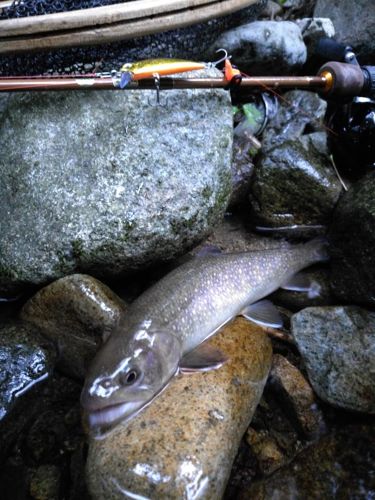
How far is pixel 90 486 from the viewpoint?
267cm

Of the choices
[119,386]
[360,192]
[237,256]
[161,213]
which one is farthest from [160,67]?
[119,386]

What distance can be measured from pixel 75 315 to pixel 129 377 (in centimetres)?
90

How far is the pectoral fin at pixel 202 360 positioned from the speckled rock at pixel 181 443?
0.05m

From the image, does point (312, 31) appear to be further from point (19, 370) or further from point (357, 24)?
point (19, 370)

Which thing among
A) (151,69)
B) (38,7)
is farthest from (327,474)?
(38,7)

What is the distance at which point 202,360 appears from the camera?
10.4 ft

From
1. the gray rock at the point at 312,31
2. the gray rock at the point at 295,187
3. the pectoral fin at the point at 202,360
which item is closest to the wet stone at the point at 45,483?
the pectoral fin at the point at 202,360

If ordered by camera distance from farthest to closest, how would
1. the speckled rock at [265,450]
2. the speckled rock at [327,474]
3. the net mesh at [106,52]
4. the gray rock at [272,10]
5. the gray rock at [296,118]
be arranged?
the gray rock at [272,10]
the gray rock at [296,118]
the net mesh at [106,52]
the speckled rock at [265,450]
the speckled rock at [327,474]

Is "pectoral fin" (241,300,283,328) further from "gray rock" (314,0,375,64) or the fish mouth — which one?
"gray rock" (314,0,375,64)

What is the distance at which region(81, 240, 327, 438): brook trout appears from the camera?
111 inches

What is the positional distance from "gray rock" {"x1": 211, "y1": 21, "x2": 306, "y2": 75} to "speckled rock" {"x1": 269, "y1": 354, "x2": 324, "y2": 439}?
3.66 m

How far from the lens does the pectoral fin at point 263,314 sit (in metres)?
3.83

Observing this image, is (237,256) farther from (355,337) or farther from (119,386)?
(119,386)

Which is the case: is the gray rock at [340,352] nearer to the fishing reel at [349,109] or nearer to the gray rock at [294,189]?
the gray rock at [294,189]
